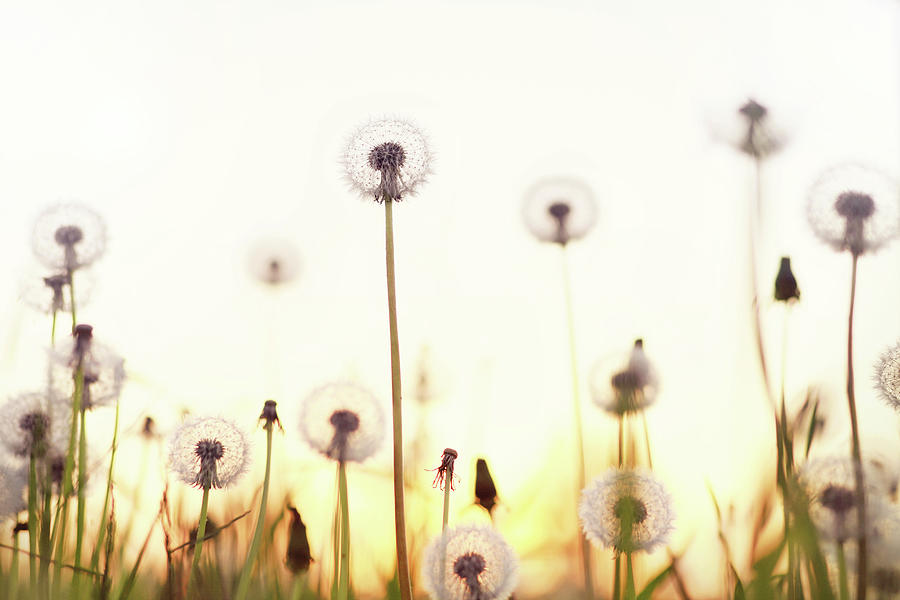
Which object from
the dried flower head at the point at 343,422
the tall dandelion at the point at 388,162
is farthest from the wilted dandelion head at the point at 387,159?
the dried flower head at the point at 343,422

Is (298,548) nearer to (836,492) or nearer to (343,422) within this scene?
(343,422)

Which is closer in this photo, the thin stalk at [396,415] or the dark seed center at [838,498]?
the thin stalk at [396,415]

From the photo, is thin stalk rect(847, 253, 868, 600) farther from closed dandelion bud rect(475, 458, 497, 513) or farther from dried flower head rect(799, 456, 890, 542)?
closed dandelion bud rect(475, 458, 497, 513)

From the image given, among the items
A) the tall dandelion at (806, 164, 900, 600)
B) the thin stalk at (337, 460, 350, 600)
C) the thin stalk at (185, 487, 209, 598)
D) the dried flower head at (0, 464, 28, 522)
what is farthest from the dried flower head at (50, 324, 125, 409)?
the tall dandelion at (806, 164, 900, 600)

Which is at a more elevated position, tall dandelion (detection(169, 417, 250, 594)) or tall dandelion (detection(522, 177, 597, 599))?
tall dandelion (detection(522, 177, 597, 599))

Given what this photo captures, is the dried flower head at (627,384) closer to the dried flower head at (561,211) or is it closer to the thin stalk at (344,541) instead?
the dried flower head at (561,211)

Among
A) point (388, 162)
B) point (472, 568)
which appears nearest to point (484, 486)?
point (472, 568)
